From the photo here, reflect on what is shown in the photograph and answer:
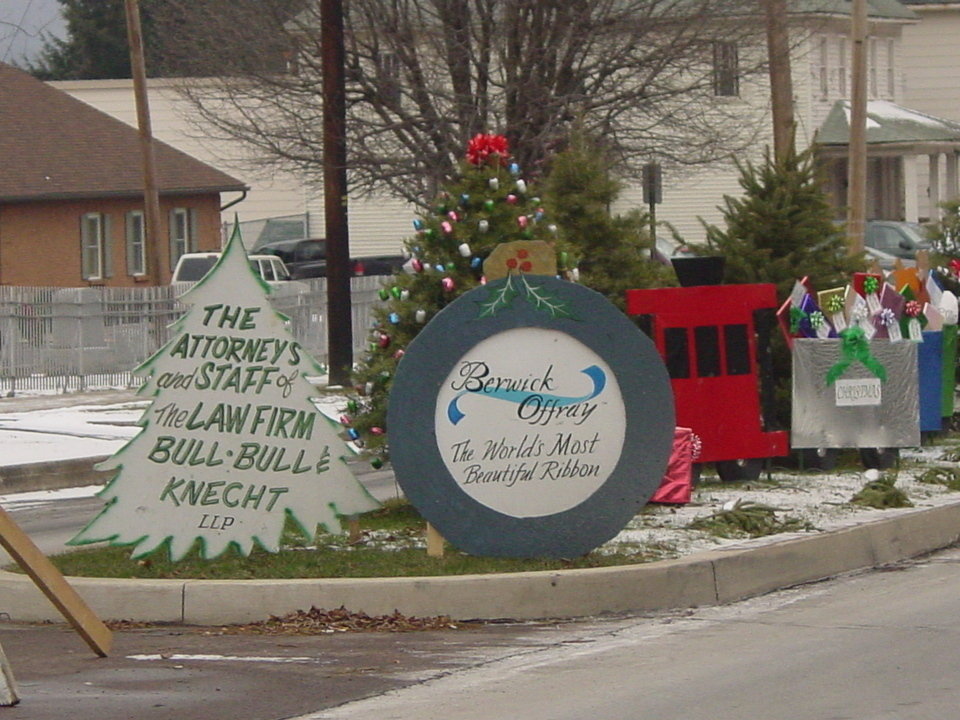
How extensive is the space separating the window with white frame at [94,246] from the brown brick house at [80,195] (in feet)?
0.07

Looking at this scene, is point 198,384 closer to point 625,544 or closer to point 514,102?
point 625,544

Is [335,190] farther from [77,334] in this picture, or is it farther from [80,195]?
[80,195]

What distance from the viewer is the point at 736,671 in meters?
7.66

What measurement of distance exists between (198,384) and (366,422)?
1.71 metres

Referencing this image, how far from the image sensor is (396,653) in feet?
26.3

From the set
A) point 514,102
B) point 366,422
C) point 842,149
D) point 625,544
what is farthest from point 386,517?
point 842,149

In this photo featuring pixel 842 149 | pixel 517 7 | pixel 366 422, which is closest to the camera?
pixel 366 422

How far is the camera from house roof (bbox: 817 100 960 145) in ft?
172

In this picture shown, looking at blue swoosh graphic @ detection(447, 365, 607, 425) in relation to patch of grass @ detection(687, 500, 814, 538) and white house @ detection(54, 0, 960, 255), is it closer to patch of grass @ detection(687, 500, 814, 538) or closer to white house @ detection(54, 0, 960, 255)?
patch of grass @ detection(687, 500, 814, 538)

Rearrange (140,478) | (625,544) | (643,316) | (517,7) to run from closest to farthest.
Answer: (140,478), (625,544), (643,316), (517,7)

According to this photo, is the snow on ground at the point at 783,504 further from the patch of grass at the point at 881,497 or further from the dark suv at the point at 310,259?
the dark suv at the point at 310,259

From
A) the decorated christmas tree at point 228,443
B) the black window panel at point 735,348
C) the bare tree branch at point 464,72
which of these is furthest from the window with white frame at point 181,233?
the decorated christmas tree at point 228,443

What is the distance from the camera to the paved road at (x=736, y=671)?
→ 6.94 m

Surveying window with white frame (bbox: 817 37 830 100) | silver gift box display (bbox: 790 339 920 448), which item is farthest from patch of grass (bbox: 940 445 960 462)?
window with white frame (bbox: 817 37 830 100)
